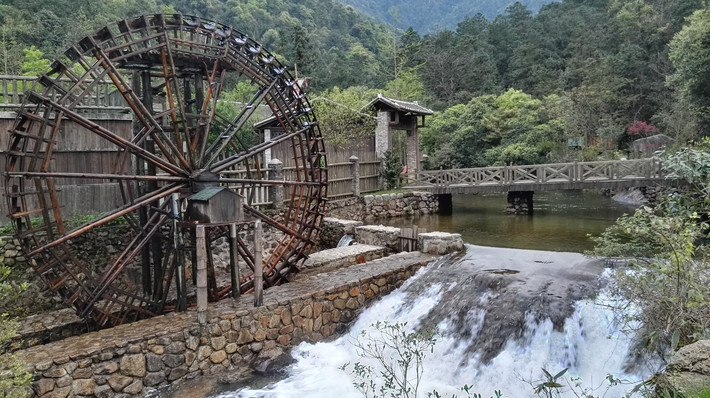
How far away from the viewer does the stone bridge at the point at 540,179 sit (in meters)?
16.5

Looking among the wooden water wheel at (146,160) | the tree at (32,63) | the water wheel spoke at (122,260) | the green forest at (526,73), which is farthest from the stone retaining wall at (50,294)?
the tree at (32,63)

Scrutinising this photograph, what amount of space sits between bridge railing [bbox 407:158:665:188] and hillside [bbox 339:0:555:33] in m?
91.1

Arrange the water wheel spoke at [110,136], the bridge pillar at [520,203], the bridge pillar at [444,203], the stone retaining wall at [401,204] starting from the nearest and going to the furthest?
the water wheel spoke at [110,136], the bridge pillar at [520,203], the stone retaining wall at [401,204], the bridge pillar at [444,203]

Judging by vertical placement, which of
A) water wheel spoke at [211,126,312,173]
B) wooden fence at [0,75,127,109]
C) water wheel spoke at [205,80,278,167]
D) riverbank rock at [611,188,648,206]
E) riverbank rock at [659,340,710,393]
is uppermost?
wooden fence at [0,75,127,109]

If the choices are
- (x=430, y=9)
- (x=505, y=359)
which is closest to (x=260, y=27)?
(x=505, y=359)

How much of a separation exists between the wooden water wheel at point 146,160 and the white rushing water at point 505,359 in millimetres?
2628

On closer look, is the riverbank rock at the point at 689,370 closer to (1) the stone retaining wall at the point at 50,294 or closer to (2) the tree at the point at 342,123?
(1) the stone retaining wall at the point at 50,294

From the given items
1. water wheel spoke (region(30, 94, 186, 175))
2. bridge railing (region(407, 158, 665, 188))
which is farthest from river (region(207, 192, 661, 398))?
bridge railing (region(407, 158, 665, 188))

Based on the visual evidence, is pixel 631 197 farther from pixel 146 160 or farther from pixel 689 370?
pixel 146 160

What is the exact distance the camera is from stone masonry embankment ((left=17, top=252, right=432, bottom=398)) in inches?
261

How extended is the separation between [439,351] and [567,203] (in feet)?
57.0

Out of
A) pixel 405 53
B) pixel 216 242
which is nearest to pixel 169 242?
pixel 216 242

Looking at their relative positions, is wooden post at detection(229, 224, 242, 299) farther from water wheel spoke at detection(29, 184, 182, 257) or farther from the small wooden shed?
the small wooden shed

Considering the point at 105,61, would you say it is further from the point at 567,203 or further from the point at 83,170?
the point at 567,203
